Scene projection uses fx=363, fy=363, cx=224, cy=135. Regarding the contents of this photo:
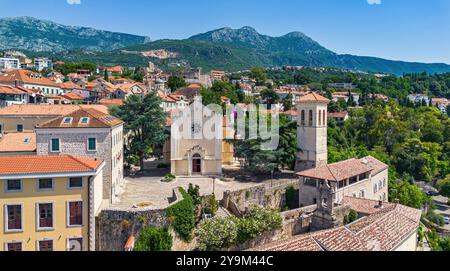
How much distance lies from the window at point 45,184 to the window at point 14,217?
1.26 meters

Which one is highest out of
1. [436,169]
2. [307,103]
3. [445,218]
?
[307,103]

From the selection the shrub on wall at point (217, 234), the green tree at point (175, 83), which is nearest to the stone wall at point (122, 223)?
the shrub on wall at point (217, 234)

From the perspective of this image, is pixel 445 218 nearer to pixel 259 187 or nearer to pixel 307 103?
pixel 307 103

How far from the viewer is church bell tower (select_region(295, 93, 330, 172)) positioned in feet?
106

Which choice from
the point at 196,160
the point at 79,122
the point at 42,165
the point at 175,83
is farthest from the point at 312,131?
the point at 175,83

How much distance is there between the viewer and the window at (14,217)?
56.1ft

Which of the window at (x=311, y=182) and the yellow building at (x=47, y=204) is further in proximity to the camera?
the window at (x=311, y=182)

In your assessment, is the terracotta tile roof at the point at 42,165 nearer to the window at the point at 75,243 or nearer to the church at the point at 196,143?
the window at the point at 75,243

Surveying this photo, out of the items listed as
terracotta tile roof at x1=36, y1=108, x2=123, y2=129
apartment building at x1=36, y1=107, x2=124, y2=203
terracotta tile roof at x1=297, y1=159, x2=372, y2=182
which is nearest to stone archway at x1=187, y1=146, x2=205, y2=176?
terracotta tile roof at x1=297, y1=159, x2=372, y2=182

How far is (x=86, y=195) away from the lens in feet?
60.4

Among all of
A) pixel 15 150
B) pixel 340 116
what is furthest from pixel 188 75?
pixel 15 150

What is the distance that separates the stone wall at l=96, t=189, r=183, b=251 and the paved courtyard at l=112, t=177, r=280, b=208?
249cm
